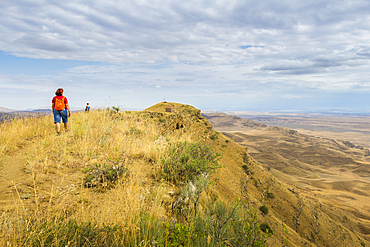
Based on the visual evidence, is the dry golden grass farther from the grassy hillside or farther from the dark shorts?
the dark shorts

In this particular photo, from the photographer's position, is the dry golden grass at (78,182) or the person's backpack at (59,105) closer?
the dry golden grass at (78,182)

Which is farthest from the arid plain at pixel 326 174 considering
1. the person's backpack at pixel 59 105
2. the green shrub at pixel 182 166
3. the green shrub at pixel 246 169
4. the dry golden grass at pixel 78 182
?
the person's backpack at pixel 59 105

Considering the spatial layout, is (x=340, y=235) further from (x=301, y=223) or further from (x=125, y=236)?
(x=125, y=236)

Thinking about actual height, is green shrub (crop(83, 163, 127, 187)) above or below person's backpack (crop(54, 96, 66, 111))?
below

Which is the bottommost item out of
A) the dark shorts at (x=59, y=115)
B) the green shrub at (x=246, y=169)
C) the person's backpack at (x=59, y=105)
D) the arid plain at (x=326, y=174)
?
the arid plain at (x=326, y=174)

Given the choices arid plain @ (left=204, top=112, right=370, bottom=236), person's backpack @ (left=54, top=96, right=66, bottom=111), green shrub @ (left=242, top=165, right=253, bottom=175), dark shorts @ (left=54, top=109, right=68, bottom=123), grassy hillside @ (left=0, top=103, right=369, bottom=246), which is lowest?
arid plain @ (left=204, top=112, right=370, bottom=236)

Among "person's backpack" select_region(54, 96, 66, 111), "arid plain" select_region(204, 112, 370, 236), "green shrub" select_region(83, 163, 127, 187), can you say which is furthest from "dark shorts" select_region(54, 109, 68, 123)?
"arid plain" select_region(204, 112, 370, 236)

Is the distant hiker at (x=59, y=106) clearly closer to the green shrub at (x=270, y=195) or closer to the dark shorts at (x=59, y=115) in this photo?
the dark shorts at (x=59, y=115)

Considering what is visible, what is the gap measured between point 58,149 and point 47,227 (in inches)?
161

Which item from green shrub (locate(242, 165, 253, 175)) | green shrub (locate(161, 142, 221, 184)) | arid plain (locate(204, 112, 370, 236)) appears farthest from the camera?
arid plain (locate(204, 112, 370, 236))

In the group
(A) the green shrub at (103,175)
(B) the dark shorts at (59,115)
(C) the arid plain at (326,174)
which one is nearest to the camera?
(A) the green shrub at (103,175)

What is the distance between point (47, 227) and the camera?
248cm

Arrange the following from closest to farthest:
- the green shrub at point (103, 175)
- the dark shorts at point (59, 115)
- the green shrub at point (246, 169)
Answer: the green shrub at point (103, 175)
the dark shorts at point (59, 115)
the green shrub at point (246, 169)

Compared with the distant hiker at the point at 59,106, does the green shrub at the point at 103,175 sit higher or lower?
lower
